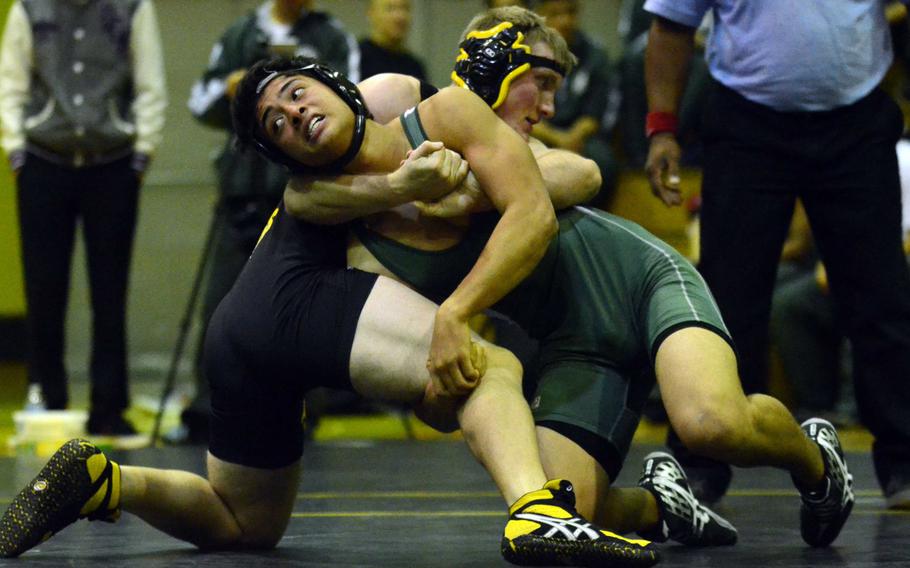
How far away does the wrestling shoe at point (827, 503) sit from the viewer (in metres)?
3.05

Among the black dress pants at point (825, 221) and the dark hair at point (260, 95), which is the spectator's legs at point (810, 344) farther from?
the dark hair at point (260, 95)

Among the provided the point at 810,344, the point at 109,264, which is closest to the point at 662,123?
the point at 109,264

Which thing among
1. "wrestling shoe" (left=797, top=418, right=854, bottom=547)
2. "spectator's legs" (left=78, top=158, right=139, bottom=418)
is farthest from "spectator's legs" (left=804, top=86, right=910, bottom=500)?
"spectator's legs" (left=78, top=158, right=139, bottom=418)

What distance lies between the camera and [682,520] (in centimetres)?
308

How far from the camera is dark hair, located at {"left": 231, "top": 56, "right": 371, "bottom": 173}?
2.87 metres

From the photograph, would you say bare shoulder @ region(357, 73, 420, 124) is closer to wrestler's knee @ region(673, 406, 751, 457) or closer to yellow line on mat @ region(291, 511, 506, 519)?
wrestler's knee @ region(673, 406, 751, 457)

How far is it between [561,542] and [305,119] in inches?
34.3

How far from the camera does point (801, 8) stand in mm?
3686

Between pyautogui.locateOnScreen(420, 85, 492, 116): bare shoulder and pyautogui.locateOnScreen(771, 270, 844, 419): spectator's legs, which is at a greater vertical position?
pyautogui.locateOnScreen(420, 85, 492, 116): bare shoulder

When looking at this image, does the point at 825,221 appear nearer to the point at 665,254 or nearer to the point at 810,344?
the point at 665,254

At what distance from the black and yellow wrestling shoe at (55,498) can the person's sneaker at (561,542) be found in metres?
0.79

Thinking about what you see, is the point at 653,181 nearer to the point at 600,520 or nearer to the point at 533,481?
the point at 600,520

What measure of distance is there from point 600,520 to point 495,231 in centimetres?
57

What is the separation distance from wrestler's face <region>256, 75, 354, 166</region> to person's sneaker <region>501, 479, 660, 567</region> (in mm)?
729
